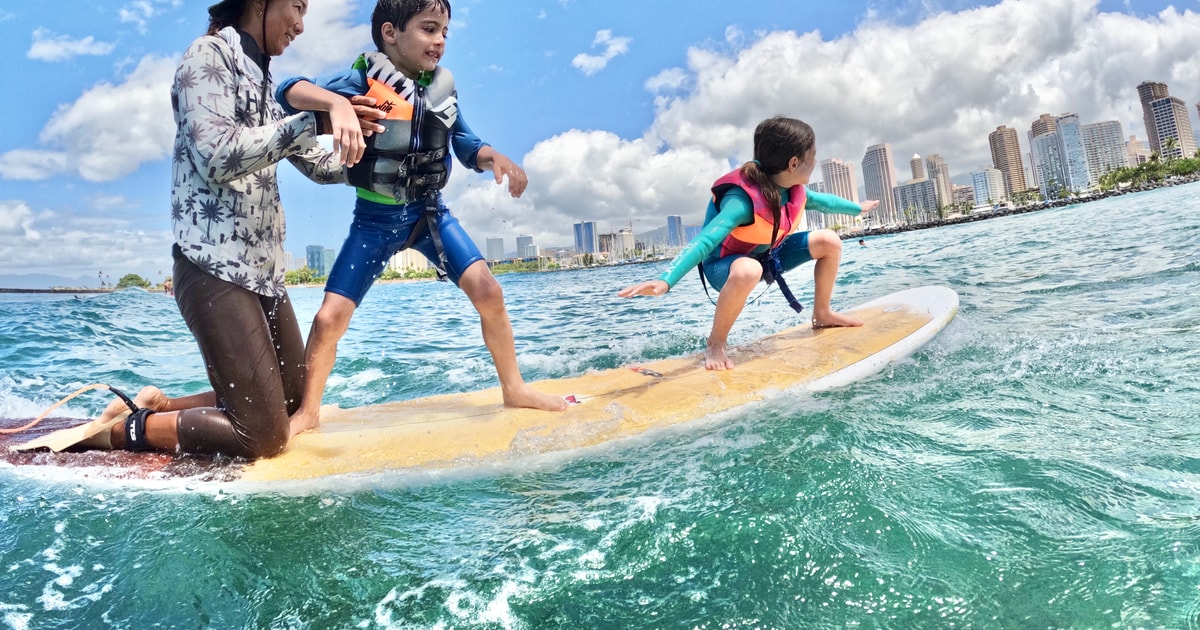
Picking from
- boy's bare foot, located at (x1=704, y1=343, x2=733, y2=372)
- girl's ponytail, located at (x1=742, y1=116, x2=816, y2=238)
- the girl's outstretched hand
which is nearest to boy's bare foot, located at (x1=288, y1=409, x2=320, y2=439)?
the girl's outstretched hand

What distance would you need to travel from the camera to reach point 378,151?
314 centimetres

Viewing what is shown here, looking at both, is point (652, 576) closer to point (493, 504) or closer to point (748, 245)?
point (493, 504)

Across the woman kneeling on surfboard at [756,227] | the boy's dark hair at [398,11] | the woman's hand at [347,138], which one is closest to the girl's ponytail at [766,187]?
the woman kneeling on surfboard at [756,227]

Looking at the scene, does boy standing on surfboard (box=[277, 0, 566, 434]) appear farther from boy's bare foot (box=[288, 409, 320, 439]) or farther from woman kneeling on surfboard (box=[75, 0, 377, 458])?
woman kneeling on surfboard (box=[75, 0, 377, 458])

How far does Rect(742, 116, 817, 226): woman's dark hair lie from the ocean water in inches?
62.9

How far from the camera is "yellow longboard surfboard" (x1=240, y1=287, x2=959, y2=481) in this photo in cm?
285

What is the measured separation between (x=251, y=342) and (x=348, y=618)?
1.49 metres

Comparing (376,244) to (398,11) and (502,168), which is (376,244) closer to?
(502,168)

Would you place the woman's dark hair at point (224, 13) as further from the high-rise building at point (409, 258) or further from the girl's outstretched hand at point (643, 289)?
the girl's outstretched hand at point (643, 289)

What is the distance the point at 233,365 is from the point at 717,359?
9.19 ft

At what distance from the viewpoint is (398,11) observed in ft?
10.4

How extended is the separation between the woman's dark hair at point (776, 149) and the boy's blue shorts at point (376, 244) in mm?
2152

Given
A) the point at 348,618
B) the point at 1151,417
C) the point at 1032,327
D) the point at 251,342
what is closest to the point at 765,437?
the point at 1151,417

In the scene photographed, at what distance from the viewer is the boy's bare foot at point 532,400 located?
11.2ft
